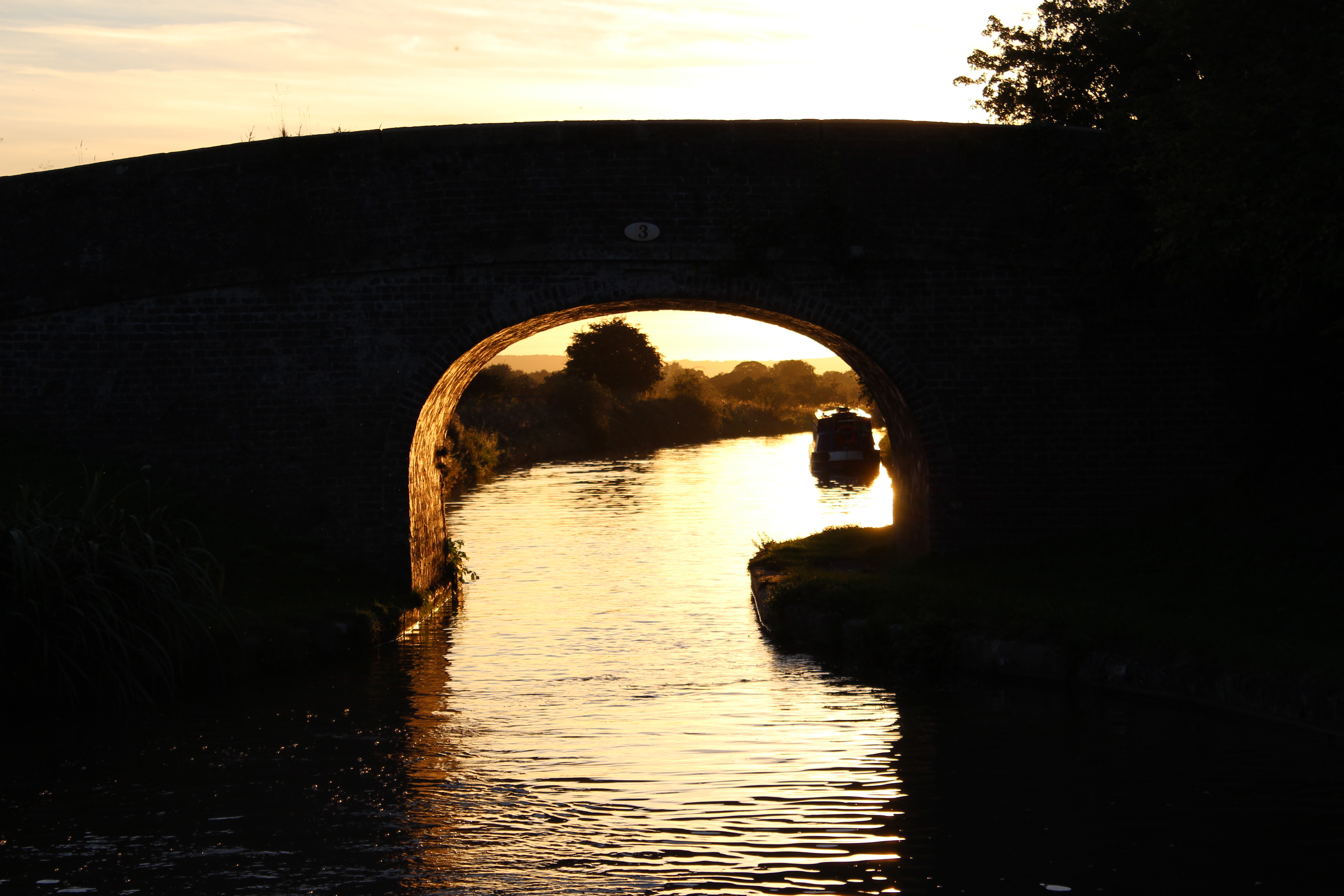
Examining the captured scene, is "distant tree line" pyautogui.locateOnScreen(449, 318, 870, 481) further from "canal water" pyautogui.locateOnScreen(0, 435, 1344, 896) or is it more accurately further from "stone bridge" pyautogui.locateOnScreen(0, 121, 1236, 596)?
"canal water" pyautogui.locateOnScreen(0, 435, 1344, 896)

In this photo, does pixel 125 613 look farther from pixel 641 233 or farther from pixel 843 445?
pixel 843 445

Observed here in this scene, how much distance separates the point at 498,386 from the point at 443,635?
3388 centimetres

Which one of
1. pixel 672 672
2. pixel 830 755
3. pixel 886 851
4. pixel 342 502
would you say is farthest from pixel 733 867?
pixel 342 502

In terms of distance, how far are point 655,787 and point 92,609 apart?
4052mm

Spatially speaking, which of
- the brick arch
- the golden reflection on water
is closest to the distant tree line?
the brick arch

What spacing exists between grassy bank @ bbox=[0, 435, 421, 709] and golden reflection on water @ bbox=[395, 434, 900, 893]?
3.83ft

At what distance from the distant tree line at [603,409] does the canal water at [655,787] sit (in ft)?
66.9

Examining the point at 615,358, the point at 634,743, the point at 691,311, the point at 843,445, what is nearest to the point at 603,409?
the point at 615,358

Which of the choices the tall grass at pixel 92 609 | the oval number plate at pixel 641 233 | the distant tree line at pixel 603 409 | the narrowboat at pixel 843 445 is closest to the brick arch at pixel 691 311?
the oval number plate at pixel 641 233

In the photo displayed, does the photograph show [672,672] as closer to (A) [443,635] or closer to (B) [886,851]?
(A) [443,635]

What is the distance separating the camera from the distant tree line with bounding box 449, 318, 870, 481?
36219mm

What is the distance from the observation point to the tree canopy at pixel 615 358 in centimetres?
4853

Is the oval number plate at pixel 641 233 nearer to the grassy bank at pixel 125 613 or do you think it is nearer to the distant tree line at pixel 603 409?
the grassy bank at pixel 125 613

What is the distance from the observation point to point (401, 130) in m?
12.4
